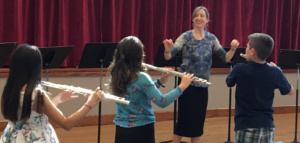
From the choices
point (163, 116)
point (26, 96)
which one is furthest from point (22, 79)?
point (163, 116)

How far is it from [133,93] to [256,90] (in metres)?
0.83

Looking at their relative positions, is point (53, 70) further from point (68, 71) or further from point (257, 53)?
point (257, 53)

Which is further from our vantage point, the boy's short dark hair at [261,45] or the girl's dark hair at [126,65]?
the boy's short dark hair at [261,45]

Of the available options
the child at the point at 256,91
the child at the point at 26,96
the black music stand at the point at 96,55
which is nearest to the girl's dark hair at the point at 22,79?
the child at the point at 26,96

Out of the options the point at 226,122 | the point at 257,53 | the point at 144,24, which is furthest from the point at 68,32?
the point at 257,53

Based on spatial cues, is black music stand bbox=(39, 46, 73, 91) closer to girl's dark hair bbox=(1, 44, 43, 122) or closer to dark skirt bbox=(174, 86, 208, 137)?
dark skirt bbox=(174, 86, 208, 137)

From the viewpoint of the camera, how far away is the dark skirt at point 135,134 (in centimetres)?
273

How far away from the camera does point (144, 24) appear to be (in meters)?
5.57

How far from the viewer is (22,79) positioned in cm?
225

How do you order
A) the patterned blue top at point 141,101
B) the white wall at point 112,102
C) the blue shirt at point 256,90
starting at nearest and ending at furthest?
the patterned blue top at point 141,101, the blue shirt at point 256,90, the white wall at point 112,102

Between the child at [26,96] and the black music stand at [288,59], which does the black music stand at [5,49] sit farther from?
the black music stand at [288,59]

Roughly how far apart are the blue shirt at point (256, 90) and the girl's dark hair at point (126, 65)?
70cm

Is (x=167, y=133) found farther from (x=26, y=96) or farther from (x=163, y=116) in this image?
(x=26, y=96)

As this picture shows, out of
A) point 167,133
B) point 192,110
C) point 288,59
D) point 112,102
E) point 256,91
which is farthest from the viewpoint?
point 112,102
